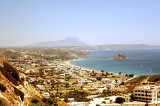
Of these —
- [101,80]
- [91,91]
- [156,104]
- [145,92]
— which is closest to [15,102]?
[156,104]

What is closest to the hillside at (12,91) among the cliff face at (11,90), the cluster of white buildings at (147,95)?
the cliff face at (11,90)

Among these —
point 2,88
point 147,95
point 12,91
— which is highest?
point 2,88

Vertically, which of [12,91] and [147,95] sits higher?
[12,91]

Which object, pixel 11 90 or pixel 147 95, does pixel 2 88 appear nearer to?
pixel 11 90

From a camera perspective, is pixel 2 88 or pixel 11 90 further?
pixel 11 90

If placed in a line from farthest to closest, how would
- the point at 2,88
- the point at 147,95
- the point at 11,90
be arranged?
1. the point at 147,95
2. the point at 11,90
3. the point at 2,88

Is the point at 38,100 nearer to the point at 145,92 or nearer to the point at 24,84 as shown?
the point at 24,84

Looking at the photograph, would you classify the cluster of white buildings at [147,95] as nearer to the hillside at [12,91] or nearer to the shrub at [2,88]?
the hillside at [12,91]

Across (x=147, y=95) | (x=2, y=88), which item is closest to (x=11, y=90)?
(x=2, y=88)

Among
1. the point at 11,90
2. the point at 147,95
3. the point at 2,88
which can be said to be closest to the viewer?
the point at 2,88
